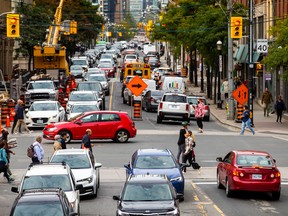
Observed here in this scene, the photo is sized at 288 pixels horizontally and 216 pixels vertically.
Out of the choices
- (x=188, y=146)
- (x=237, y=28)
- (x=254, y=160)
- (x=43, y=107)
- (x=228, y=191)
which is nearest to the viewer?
(x=254, y=160)

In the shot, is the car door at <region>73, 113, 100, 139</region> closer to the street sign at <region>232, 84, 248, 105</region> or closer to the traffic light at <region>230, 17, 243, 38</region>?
the traffic light at <region>230, 17, 243, 38</region>

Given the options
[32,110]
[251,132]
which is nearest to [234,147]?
[251,132]

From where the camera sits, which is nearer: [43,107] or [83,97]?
[43,107]

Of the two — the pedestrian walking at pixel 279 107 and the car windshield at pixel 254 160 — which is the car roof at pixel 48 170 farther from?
the pedestrian walking at pixel 279 107

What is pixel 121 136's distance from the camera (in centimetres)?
3947

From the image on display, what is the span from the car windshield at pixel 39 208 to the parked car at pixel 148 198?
2.20 metres

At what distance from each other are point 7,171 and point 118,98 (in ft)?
143

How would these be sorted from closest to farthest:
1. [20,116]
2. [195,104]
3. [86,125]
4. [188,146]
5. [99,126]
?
1. [188,146]
2. [86,125]
3. [99,126]
4. [20,116]
5. [195,104]

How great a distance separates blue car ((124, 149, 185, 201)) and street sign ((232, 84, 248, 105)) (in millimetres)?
25986

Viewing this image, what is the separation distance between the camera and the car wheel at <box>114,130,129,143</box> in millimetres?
39344

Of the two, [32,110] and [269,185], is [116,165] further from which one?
[32,110]

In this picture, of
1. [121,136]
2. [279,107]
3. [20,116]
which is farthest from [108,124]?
[279,107]

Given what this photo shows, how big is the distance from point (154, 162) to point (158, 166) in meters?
0.25

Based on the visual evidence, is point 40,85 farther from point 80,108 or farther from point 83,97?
point 80,108
